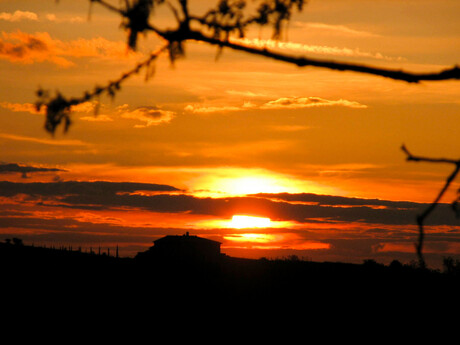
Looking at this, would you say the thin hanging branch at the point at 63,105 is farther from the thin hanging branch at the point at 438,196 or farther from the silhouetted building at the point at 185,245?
the silhouetted building at the point at 185,245

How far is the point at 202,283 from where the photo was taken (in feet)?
42.9

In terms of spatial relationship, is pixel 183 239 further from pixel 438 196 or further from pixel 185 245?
pixel 438 196

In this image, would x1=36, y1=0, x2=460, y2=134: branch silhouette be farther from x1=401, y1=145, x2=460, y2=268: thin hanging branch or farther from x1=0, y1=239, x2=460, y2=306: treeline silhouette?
x1=0, y1=239, x2=460, y2=306: treeline silhouette

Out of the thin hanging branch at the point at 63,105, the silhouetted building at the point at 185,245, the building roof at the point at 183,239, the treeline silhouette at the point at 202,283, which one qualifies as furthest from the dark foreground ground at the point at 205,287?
the building roof at the point at 183,239

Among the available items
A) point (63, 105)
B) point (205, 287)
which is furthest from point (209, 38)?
point (205, 287)

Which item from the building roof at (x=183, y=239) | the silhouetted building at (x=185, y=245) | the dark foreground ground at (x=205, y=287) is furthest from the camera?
the building roof at (x=183, y=239)

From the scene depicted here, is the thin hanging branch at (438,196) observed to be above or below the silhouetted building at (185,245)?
above

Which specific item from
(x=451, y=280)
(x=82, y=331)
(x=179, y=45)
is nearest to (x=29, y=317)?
(x=82, y=331)

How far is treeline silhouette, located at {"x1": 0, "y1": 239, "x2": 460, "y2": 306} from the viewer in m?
12.3

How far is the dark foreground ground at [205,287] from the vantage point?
1209 centimetres

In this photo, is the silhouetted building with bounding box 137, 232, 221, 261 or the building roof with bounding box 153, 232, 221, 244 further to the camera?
the building roof with bounding box 153, 232, 221, 244

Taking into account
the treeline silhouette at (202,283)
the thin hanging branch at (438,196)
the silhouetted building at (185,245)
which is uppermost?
the thin hanging branch at (438,196)

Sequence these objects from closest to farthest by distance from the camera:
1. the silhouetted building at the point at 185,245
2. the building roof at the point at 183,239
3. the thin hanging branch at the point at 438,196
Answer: the thin hanging branch at the point at 438,196
the silhouetted building at the point at 185,245
the building roof at the point at 183,239

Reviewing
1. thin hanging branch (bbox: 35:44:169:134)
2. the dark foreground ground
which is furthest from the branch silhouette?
the dark foreground ground
